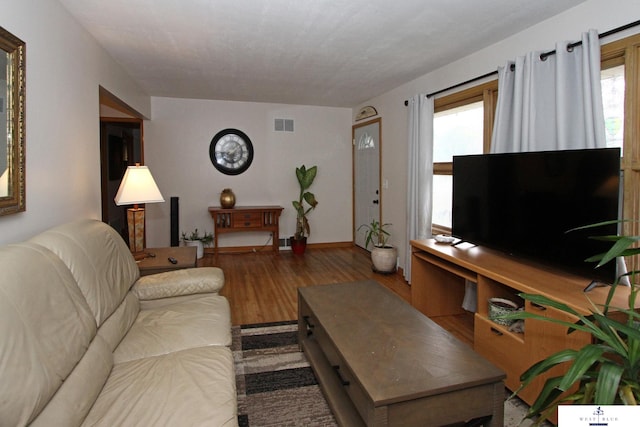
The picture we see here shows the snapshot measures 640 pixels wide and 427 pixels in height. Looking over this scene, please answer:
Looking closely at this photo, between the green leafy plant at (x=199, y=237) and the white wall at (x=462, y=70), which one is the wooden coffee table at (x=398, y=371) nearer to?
the white wall at (x=462, y=70)

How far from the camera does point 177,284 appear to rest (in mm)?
2494

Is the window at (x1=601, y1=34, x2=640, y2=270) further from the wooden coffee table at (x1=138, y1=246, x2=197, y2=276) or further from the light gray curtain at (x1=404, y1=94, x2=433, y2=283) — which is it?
the wooden coffee table at (x1=138, y1=246, x2=197, y2=276)

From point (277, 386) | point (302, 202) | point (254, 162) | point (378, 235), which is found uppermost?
point (254, 162)

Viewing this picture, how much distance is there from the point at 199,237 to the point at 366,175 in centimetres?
273

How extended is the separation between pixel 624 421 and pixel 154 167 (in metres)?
5.85

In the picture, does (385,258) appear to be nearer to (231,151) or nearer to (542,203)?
(542,203)

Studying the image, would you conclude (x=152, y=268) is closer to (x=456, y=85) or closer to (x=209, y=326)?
(x=209, y=326)

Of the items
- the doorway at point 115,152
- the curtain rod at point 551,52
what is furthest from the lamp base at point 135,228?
the curtain rod at point 551,52

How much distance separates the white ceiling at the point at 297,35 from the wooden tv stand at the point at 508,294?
1677mm

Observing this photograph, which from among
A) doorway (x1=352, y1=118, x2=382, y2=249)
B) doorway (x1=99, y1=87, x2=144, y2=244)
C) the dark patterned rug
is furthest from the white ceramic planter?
doorway (x1=99, y1=87, x2=144, y2=244)

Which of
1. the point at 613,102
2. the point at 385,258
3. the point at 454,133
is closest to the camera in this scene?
the point at 613,102

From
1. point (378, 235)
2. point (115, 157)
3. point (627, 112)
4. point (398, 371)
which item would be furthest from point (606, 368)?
point (115, 157)

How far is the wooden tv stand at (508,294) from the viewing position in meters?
1.91

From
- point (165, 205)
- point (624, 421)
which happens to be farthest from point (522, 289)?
point (165, 205)
